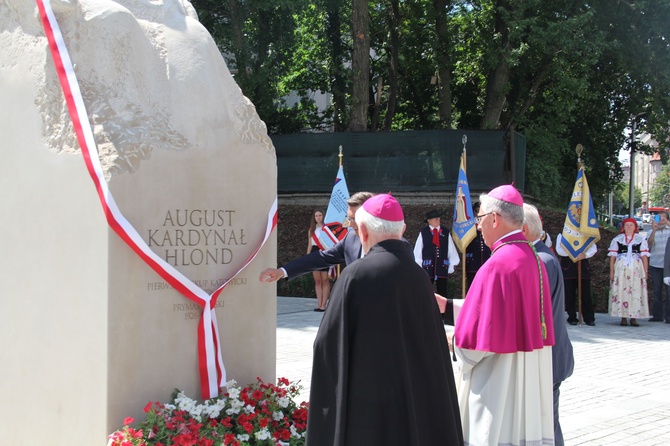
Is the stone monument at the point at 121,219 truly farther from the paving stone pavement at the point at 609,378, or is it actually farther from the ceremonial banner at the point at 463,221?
→ the ceremonial banner at the point at 463,221

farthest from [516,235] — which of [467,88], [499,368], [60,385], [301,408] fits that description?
[467,88]

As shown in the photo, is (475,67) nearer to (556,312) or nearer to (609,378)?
(609,378)

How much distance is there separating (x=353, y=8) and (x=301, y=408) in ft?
50.1

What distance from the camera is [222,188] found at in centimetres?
501

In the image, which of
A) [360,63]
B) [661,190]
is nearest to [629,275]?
[360,63]

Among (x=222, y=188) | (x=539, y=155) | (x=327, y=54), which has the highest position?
(x=327, y=54)

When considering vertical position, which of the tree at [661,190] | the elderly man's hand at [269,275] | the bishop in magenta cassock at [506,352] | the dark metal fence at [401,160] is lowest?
the bishop in magenta cassock at [506,352]

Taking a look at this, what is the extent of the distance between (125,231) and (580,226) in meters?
10.7

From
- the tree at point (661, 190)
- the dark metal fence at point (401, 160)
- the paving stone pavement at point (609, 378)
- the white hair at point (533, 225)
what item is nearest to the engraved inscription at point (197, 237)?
the white hair at point (533, 225)

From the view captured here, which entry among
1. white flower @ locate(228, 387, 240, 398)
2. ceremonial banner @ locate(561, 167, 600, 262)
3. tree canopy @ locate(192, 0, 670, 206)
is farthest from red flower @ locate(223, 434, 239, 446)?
tree canopy @ locate(192, 0, 670, 206)

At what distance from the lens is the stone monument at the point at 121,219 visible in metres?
4.50

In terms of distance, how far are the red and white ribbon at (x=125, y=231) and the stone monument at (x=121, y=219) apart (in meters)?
0.02

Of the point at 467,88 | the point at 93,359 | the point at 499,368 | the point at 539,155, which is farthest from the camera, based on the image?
the point at 467,88

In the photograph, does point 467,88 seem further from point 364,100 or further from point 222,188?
point 222,188
